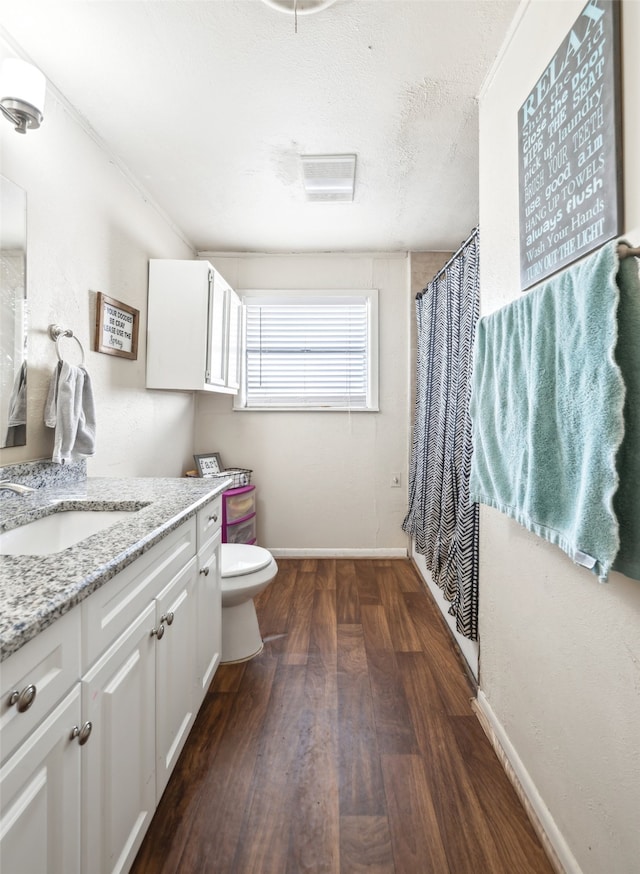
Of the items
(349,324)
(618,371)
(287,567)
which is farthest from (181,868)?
(349,324)

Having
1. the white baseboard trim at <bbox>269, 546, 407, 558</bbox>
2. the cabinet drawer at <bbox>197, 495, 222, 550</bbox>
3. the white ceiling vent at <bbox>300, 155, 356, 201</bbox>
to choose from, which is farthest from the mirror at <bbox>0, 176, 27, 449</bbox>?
the white baseboard trim at <bbox>269, 546, 407, 558</bbox>

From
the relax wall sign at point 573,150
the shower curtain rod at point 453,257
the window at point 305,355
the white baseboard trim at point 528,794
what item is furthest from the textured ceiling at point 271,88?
the white baseboard trim at point 528,794

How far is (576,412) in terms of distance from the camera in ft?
2.92

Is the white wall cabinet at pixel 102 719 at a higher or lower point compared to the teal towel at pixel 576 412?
lower

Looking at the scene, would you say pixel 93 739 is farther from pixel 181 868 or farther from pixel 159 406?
pixel 159 406

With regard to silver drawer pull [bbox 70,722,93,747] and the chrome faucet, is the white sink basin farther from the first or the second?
silver drawer pull [bbox 70,722,93,747]

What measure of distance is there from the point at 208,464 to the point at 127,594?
6.84 ft

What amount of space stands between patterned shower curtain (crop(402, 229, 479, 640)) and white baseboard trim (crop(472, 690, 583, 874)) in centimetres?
29

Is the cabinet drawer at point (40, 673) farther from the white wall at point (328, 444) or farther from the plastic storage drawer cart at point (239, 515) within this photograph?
the white wall at point (328, 444)

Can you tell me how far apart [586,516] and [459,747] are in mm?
1097

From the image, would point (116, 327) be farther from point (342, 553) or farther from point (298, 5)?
point (342, 553)

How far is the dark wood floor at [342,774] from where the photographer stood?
1078 millimetres

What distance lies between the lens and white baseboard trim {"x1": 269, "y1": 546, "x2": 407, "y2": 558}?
3.18 metres

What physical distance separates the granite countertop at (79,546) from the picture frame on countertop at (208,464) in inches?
47.3
